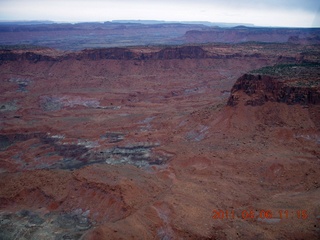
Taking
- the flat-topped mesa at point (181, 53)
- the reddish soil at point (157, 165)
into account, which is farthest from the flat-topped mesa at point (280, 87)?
the flat-topped mesa at point (181, 53)

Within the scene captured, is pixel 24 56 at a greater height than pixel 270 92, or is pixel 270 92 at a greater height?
pixel 24 56

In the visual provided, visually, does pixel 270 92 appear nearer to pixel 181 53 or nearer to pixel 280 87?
pixel 280 87

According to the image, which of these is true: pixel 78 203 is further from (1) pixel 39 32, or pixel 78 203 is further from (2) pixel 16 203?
(1) pixel 39 32
